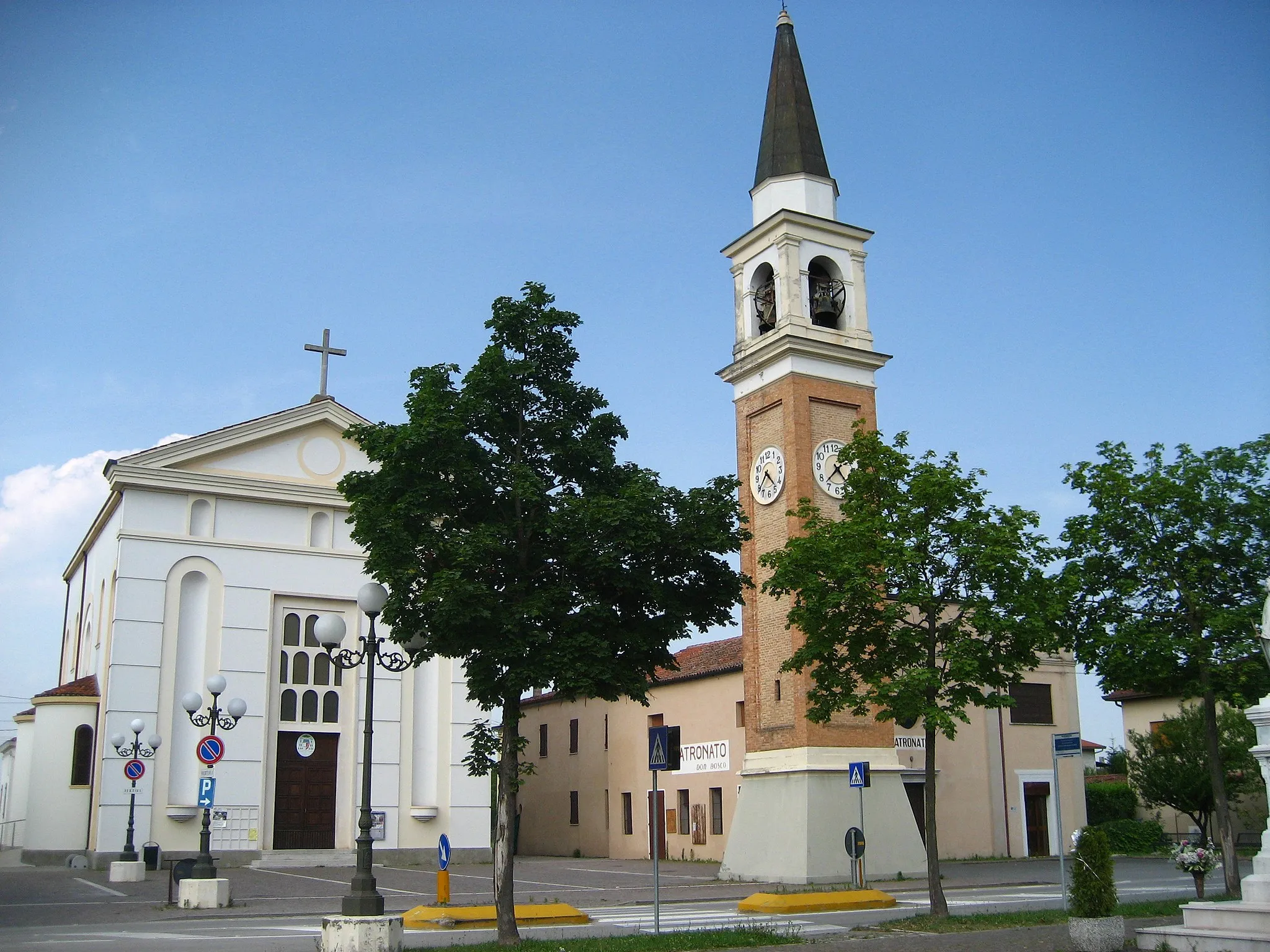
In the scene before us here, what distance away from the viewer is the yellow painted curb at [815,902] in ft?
66.0

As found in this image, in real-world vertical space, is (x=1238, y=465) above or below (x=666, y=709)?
above

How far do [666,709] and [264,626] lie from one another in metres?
14.8

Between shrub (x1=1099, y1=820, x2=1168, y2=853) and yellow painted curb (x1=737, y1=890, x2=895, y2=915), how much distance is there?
25130mm

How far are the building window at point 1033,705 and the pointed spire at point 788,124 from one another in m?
19.0

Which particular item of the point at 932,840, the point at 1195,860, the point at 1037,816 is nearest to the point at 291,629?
the point at 932,840

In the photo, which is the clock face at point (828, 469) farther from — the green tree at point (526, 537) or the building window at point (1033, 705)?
the green tree at point (526, 537)

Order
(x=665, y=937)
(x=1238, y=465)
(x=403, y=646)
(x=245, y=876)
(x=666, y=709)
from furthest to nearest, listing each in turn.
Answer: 1. (x=666, y=709)
2. (x=245, y=876)
3. (x=1238, y=465)
4. (x=403, y=646)
5. (x=665, y=937)

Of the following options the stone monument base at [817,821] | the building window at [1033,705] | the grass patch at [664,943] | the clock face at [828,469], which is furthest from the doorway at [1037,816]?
the grass patch at [664,943]

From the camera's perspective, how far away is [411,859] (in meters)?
35.9

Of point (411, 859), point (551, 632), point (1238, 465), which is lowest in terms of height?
point (411, 859)

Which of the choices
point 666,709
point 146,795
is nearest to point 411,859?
point 146,795

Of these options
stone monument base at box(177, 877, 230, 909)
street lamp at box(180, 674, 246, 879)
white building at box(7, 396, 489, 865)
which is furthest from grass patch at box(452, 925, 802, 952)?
white building at box(7, 396, 489, 865)

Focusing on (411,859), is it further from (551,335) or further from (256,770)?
(551,335)

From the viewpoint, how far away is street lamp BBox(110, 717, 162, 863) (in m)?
29.3
